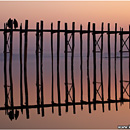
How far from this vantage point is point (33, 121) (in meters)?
10.4

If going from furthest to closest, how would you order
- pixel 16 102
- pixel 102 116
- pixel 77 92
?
pixel 77 92
pixel 16 102
pixel 102 116

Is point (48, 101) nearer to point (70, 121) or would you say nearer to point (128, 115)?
point (70, 121)

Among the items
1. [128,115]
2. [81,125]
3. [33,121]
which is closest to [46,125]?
[33,121]

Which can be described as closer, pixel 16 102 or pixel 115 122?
pixel 115 122

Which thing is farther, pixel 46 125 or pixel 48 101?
pixel 48 101

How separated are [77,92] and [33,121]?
467 cm

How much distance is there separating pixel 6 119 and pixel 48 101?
9.49ft

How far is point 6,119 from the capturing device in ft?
34.6

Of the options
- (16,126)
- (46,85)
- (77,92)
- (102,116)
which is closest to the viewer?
(16,126)

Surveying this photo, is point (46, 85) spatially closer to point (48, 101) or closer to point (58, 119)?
point (48, 101)

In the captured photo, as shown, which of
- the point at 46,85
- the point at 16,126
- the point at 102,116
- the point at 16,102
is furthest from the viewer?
the point at 46,85

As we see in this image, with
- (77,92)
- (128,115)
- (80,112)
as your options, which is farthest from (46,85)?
(128,115)

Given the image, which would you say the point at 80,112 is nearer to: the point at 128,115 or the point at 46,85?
the point at 128,115

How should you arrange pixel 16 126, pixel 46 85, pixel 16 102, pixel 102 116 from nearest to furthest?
pixel 16 126 < pixel 102 116 < pixel 16 102 < pixel 46 85
